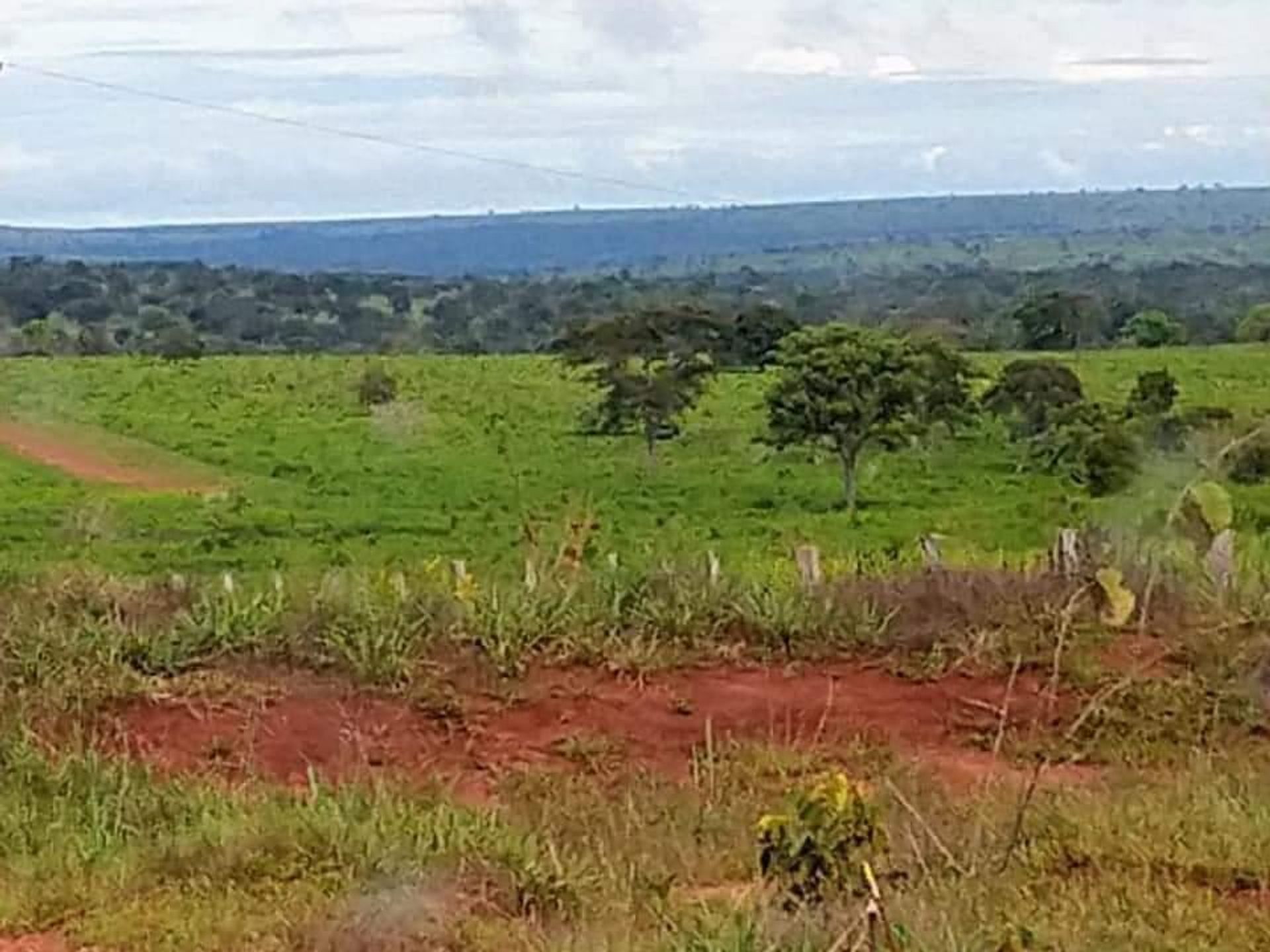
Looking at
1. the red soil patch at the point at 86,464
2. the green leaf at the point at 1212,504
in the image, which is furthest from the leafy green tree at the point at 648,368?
the green leaf at the point at 1212,504

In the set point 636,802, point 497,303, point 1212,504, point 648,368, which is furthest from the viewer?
point 497,303

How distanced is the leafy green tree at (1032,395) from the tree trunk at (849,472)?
3751mm

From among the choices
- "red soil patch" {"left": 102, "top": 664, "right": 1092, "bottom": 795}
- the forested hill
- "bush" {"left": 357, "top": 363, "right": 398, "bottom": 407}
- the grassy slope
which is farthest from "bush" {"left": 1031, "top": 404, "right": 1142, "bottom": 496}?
the forested hill

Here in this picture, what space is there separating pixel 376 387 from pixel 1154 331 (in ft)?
71.1

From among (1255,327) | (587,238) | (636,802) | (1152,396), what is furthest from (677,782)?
(587,238)

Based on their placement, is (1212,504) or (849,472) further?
(849,472)

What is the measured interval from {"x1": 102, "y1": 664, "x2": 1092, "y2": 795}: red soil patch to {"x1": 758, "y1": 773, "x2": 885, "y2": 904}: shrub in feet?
14.1

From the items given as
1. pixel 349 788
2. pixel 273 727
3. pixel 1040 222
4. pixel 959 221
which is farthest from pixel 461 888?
pixel 1040 222

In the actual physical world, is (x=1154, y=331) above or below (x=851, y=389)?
below

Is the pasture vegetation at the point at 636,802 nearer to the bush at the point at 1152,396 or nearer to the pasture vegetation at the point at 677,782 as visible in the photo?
the pasture vegetation at the point at 677,782

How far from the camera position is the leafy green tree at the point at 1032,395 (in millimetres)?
35156

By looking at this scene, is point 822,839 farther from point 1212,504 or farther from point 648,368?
point 648,368

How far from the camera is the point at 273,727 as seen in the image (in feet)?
29.6

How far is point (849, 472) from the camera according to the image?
31.9 metres
